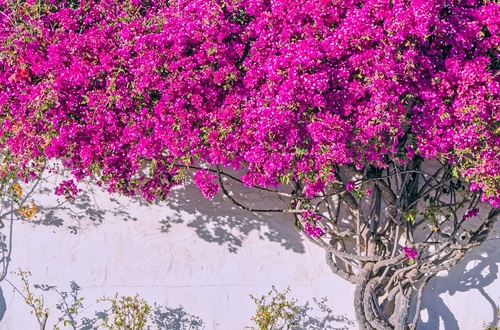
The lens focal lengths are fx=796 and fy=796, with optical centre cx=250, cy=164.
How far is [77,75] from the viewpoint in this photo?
6246mm

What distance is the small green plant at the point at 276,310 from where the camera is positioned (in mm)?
7312

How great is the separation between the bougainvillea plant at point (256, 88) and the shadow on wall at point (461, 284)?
2.91ft

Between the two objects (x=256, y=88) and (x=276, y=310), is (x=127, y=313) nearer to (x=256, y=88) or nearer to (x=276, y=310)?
(x=276, y=310)

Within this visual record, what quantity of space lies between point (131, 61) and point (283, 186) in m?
1.98

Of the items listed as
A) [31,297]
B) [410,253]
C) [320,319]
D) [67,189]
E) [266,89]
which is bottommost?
[320,319]

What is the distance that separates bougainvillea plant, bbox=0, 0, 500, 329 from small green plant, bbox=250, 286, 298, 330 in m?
1.28

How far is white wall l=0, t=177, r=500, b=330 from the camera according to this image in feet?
24.3

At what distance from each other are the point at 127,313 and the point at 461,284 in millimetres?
3146

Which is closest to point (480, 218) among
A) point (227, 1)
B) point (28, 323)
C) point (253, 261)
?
point (253, 261)

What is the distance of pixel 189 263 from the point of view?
7.48 meters

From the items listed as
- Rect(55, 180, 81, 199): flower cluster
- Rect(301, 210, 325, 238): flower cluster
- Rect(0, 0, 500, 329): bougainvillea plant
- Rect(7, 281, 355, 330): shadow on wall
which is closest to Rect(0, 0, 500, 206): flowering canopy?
Rect(0, 0, 500, 329): bougainvillea plant

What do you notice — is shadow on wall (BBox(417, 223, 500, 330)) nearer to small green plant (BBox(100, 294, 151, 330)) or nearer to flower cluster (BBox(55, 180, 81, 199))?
small green plant (BBox(100, 294, 151, 330))

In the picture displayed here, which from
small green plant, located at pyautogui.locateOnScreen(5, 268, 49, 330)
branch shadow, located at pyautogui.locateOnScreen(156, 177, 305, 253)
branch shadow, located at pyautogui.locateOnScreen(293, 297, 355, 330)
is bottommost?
branch shadow, located at pyautogui.locateOnScreen(293, 297, 355, 330)

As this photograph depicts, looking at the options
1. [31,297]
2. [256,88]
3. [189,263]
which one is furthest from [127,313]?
[256,88]
